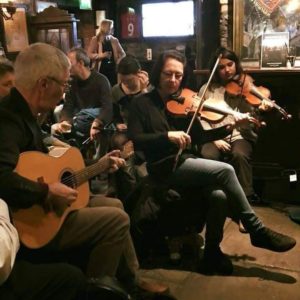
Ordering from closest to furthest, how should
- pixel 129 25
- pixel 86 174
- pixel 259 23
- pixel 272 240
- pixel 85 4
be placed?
pixel 86 174, pixel 272 240, pixel 259 23, pixel 85 4, pixel 129 25

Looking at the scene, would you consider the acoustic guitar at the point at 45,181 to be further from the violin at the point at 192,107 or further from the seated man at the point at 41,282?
the violin at the point at 192,107

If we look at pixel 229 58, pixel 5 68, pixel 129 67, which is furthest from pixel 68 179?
pixel 229 58

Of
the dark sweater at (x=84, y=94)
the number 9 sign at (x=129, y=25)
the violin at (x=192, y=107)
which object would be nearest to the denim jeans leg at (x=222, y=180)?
the violin at (x=192, y=107)

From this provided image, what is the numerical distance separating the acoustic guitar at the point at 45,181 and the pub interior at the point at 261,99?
0.65 metres

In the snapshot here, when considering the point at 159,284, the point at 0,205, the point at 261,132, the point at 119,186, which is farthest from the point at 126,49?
the point at 0,205

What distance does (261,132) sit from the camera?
3639mm

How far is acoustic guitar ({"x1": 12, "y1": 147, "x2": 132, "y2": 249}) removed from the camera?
1521 mm

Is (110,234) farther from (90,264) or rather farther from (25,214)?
(25,214)

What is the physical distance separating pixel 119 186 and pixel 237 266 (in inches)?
41.8

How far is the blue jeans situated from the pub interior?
23 centimetres

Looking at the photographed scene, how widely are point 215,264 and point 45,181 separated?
44.8 inches

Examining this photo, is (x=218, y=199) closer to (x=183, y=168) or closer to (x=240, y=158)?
(x=183, y=168)

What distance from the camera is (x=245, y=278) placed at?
2.25 metres

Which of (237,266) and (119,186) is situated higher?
(119,186)
